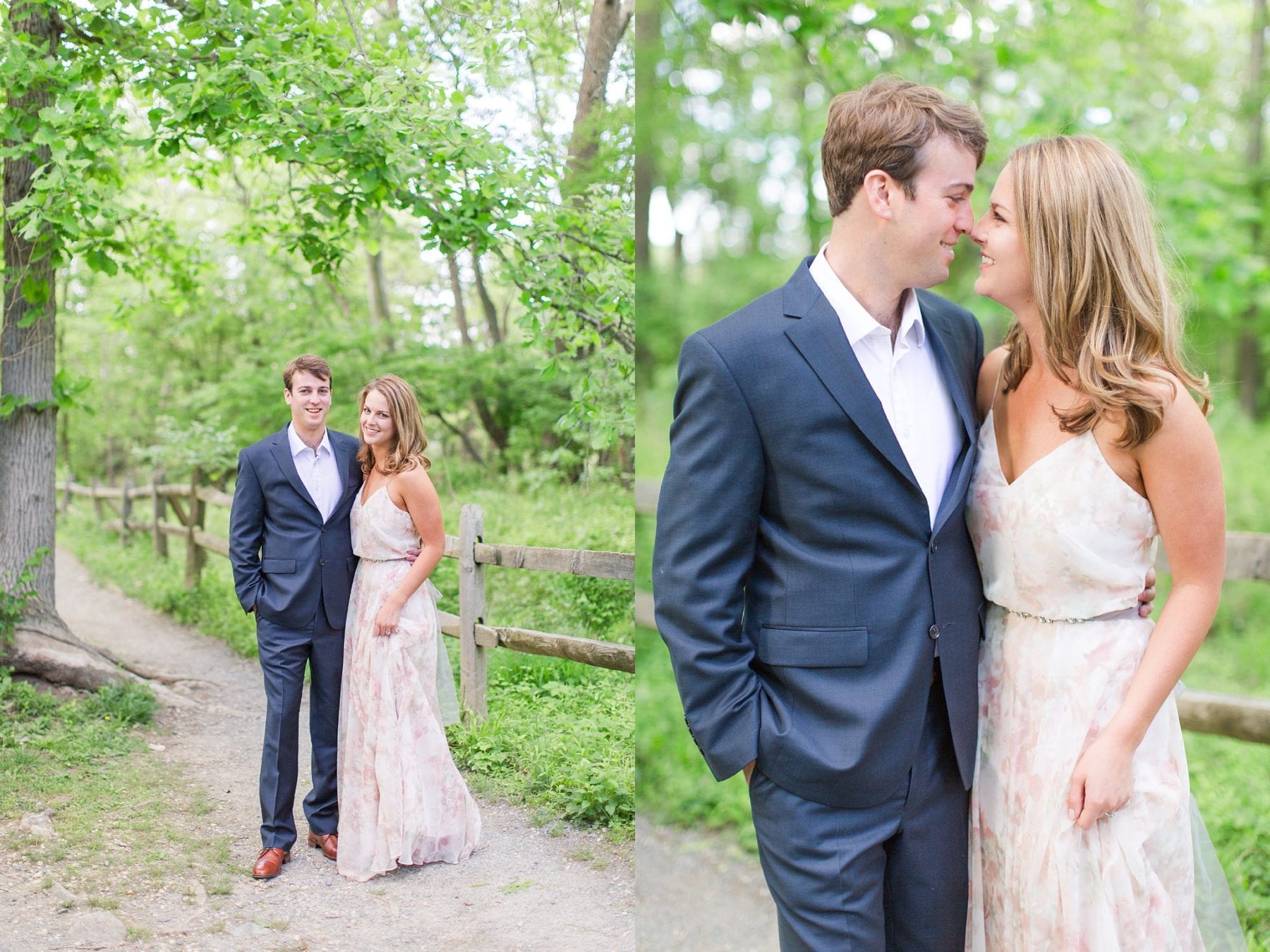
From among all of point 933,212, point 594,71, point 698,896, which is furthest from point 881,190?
point 698,896

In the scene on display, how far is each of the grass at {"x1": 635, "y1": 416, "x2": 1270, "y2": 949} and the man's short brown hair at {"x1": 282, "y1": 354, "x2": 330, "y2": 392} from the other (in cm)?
101

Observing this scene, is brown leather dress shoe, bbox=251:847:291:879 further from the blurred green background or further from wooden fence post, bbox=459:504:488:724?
the blurred green background

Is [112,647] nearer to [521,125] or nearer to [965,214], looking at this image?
[521,125]

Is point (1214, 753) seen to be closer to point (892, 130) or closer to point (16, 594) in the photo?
point (892, 130)

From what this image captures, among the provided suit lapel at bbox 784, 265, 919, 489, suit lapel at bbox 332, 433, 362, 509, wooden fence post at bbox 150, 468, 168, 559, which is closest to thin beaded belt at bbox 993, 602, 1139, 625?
suit lapel at bbox 784, 265, 919, 489

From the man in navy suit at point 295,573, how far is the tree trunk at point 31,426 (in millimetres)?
330

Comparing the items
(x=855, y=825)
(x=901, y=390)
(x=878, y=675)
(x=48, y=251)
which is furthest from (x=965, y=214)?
(x=48, y=251)

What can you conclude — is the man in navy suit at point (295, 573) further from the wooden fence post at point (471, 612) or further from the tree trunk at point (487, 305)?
the tree trunk at point (487, 305)

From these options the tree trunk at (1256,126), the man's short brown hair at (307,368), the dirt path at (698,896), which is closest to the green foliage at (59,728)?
the man's short brown hair at (307,368)

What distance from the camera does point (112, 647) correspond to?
1979 mm

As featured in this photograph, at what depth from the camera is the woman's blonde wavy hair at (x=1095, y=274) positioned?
1.59 meters

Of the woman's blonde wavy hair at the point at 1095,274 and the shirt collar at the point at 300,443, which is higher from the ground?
the woman's blonde wavy hair at the point at 1095,274

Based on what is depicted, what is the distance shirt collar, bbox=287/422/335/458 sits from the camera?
1.98 metres

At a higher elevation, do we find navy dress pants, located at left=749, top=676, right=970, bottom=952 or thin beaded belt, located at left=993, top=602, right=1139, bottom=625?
thin beaded belt, located at left=993, top=602, right=1139, bottom=625
